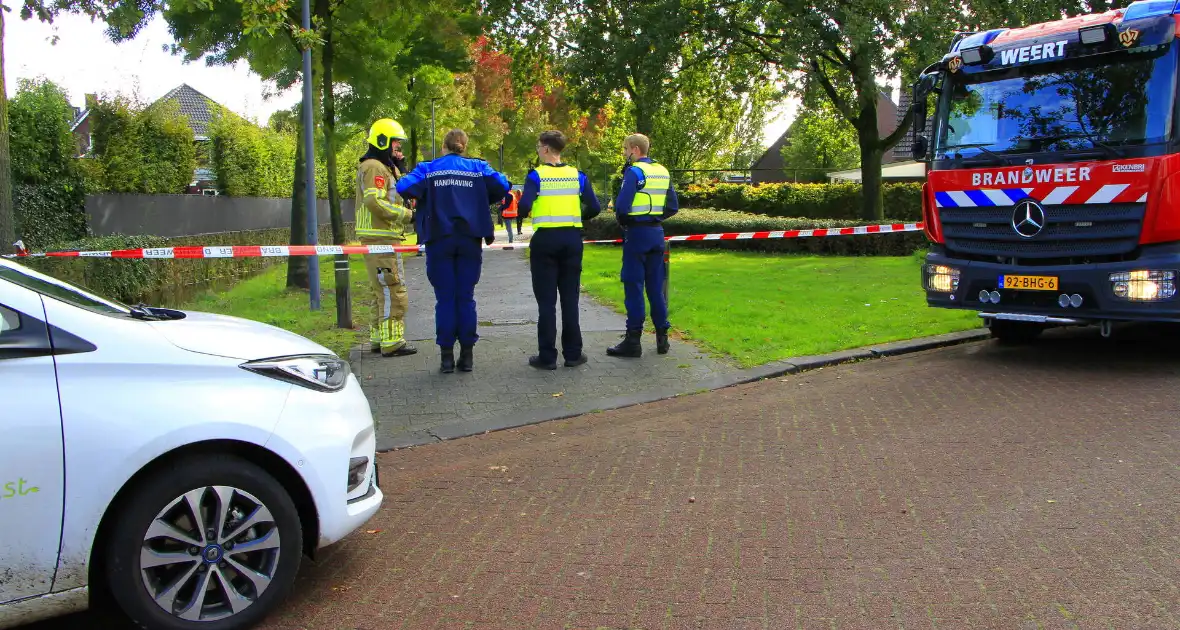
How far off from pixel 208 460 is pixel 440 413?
3388 mm

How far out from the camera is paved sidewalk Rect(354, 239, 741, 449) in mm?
6434

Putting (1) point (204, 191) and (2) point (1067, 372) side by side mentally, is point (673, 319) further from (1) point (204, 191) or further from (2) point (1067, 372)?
(1) point (204, 191)

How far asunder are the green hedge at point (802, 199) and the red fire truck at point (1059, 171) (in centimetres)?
1696

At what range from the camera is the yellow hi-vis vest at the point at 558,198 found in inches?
297

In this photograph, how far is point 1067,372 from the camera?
7.59 metres

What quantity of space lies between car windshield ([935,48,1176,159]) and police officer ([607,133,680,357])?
255 cm

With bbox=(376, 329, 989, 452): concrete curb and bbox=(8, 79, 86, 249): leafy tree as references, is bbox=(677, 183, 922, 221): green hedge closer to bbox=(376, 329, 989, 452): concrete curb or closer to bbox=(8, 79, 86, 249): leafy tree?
bbox=(376, 329, 989, 452): concrete curb

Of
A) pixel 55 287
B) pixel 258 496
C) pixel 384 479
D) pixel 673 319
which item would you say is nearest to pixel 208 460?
pixel 258 496

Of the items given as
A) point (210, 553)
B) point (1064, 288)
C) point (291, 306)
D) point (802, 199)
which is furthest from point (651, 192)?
point (802, 199)

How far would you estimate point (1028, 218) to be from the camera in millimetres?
7582

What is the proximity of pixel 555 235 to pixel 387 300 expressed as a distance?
1744 millimetres

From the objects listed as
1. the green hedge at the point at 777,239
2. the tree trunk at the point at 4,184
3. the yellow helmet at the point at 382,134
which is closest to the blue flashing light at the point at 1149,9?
the yellow helmet at the point at 382,134

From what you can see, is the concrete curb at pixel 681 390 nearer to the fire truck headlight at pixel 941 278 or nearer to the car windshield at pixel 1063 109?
the fire truck headlight at pixel 941 278

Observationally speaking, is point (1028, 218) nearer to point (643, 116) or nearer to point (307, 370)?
point (307, 370)
